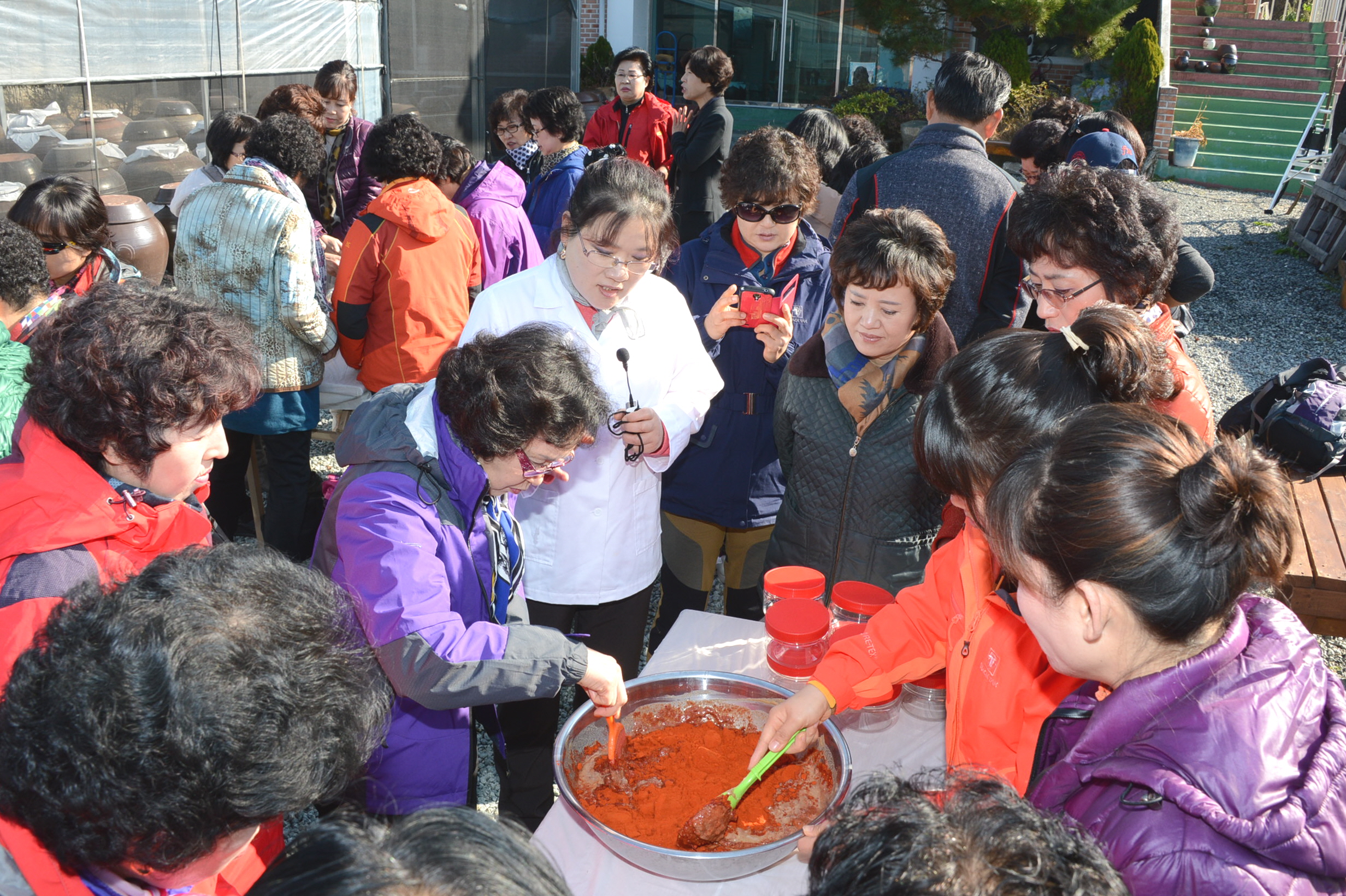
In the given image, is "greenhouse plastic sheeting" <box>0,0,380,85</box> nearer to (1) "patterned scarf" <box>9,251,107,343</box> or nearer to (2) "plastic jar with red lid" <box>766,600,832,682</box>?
(1) "patterned scarf" <box>9,251,107,343</box>

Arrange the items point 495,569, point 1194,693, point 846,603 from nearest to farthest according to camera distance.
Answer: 1. point 1194,693
2. point 495,569
3. point 846,603

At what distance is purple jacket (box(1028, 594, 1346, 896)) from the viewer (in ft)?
3.39

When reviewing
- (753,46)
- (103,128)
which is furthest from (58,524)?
(753,46)

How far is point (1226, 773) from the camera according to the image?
1.05 metres

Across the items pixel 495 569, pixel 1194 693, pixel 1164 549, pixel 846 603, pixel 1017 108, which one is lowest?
pixel 846 603

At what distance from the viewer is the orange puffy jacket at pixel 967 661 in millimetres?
1603

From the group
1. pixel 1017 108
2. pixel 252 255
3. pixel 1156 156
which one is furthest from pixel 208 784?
pixel 1156 156

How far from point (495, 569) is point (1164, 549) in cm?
125

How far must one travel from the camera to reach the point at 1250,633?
1.20 m

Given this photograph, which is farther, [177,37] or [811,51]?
[811,51]

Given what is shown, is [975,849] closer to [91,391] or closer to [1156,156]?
[91,391]

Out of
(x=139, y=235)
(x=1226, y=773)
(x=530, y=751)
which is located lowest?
(x=530, y=751)

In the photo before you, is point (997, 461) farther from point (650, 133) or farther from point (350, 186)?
point (650, 133)

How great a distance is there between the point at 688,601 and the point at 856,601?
1.03 m
